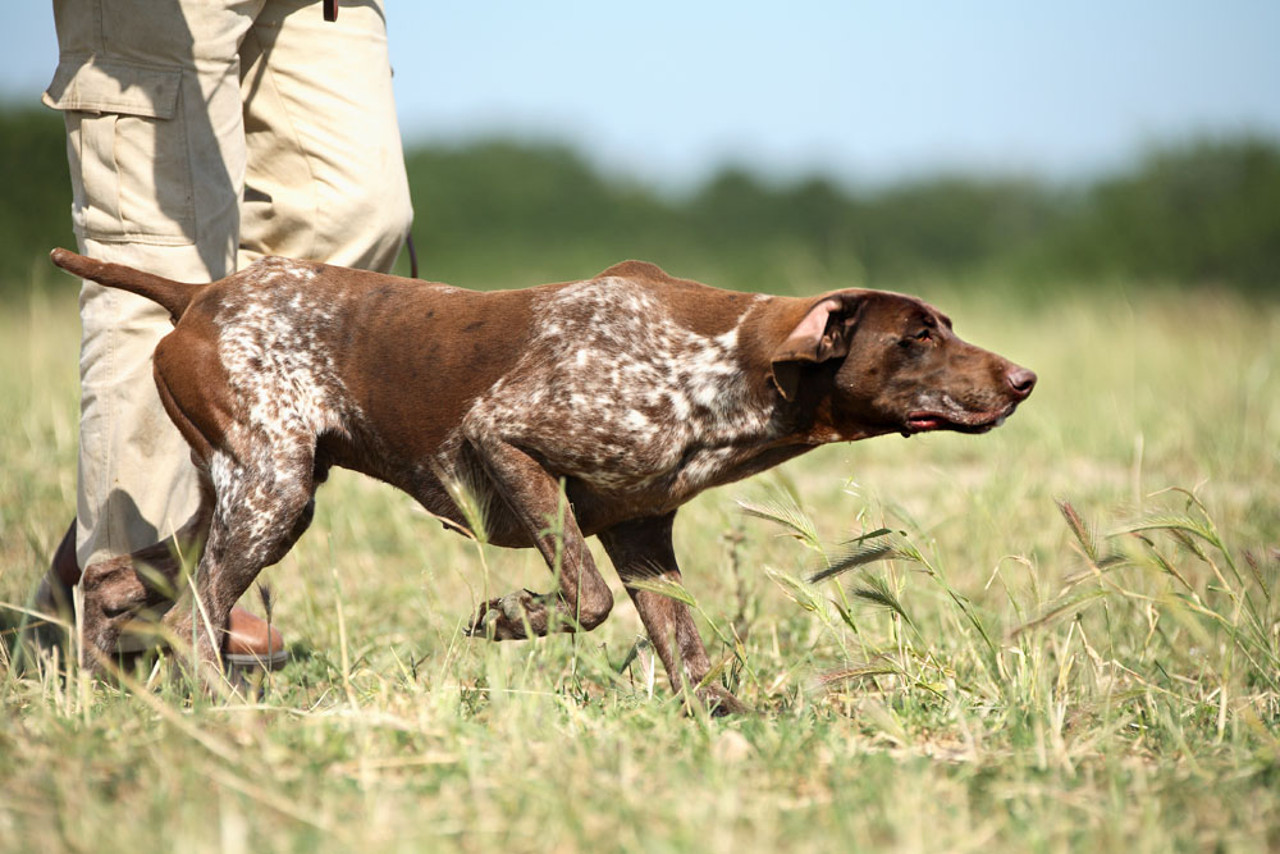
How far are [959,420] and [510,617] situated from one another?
121 cm

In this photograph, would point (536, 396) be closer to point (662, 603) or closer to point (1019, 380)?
point (662, 603)

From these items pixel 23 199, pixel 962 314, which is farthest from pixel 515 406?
pixel 23 199

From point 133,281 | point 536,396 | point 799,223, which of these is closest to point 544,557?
point 536,396

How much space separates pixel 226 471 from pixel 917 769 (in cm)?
190

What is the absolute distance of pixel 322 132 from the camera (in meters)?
3.86

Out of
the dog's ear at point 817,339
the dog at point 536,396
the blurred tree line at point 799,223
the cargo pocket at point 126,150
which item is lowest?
the blurred tree line at point 799,223

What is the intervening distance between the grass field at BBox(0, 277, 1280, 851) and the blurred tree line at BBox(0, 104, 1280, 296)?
21.5 feet

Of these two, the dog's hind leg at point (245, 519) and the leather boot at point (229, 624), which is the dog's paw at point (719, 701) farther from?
the leather boot at point (229, 624)

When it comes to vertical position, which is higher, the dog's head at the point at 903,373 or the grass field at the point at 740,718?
the dog's head at the point at 903,373

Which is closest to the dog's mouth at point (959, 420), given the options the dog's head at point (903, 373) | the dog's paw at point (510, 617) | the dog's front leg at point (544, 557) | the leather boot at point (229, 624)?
the dog's head at point (903, 373)

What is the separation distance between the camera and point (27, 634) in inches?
167

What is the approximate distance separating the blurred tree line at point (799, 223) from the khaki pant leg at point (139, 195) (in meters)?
6.86

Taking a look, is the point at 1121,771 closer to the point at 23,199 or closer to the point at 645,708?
the point at 645,708

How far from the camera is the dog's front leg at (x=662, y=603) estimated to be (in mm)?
3451
